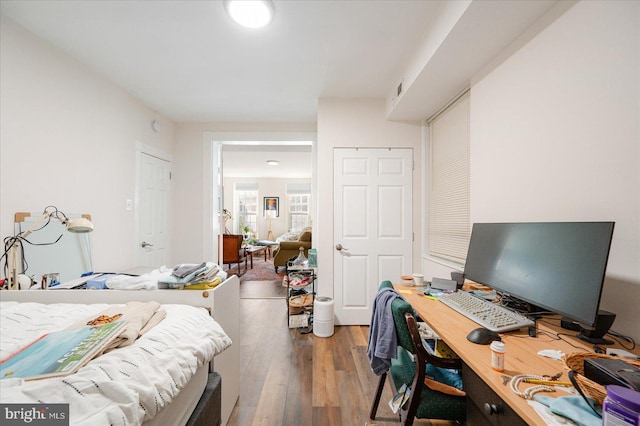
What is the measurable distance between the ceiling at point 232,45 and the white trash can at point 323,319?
2286 millimetres

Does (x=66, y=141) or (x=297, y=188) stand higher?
(x=297, y=188)

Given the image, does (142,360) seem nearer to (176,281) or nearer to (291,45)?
(176,281)

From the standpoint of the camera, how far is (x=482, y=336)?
3.18 feet

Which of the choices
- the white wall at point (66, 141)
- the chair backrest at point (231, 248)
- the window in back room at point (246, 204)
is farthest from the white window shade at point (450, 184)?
the window in back room at point (246, 204)

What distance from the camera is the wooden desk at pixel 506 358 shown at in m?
0.71

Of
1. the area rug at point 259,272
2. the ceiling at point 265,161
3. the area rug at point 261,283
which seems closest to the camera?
the area rug at point 261,283

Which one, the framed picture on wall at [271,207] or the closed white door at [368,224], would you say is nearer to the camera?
the closed white door at [368,224]

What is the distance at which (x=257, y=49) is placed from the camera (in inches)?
82.5

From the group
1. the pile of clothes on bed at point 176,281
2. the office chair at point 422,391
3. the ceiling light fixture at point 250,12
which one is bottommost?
the office chair at point 422,391

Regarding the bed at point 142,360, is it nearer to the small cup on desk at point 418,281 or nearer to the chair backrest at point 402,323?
the chair backrest at point 402,323

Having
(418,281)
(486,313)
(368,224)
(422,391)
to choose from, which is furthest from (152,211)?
(486,313)

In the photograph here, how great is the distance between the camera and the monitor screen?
2.99ft

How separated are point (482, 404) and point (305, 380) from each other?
1397 millimetres

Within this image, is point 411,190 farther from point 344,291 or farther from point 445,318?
point 445,318
